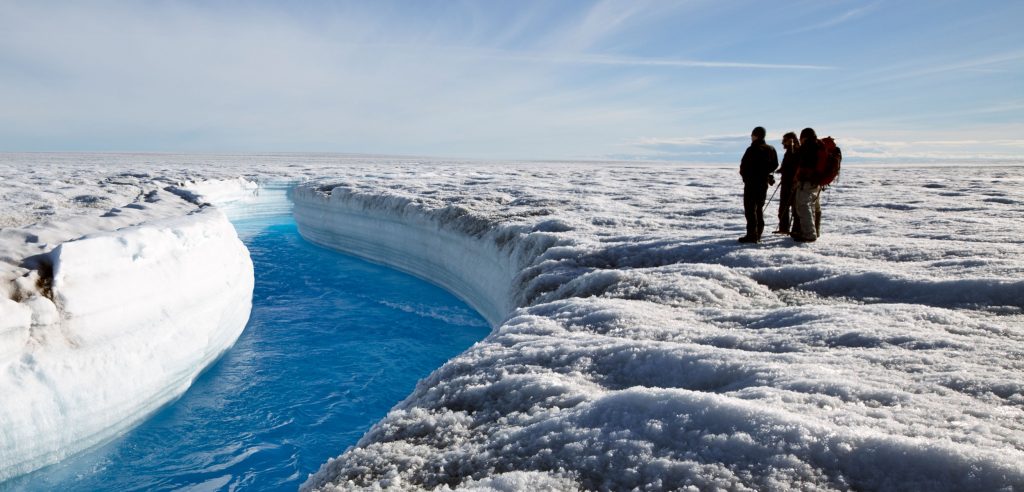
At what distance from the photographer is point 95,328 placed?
479cm

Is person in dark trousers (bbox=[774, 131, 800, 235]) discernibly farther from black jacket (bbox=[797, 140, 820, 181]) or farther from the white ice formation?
the white ice formation

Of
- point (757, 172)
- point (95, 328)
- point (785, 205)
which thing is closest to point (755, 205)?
point (757, 172)

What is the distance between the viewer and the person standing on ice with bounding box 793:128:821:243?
247 inches

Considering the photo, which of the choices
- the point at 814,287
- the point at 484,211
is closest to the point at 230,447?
the point at 814,287

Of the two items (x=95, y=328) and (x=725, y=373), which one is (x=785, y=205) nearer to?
(x=725, y=373)

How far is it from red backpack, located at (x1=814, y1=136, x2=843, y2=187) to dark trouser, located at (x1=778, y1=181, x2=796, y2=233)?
435 mm

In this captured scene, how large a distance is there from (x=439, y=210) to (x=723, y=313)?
25.9 ft

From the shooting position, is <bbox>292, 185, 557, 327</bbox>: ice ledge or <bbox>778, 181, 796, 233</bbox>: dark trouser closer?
<bbox>778, 181, 796, 233</bbox>: dark trouser

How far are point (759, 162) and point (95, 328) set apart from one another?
22.8ft

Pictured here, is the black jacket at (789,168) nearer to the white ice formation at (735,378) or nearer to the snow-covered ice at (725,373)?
the snow-covered ice at (725,373)

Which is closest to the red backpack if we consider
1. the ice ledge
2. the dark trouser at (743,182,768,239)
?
the dark trouser at (743,182,768,239)

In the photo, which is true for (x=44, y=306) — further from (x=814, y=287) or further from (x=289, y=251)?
(x=289, y=251)

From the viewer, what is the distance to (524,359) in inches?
123

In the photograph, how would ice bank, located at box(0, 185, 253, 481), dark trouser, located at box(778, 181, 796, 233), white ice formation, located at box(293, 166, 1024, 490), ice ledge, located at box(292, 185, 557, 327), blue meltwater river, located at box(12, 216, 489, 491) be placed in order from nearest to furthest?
white ice formation, located at box(293, 166, 1024, 490)
ice bank, located at box(0, 185, 253, 481)
blue meltwater river, located at box(12, 216, 489, 491)
dark trouser, located at box(778, 181, 796, 233)
ice ledge, located at box(292, 185, 557, 327)
